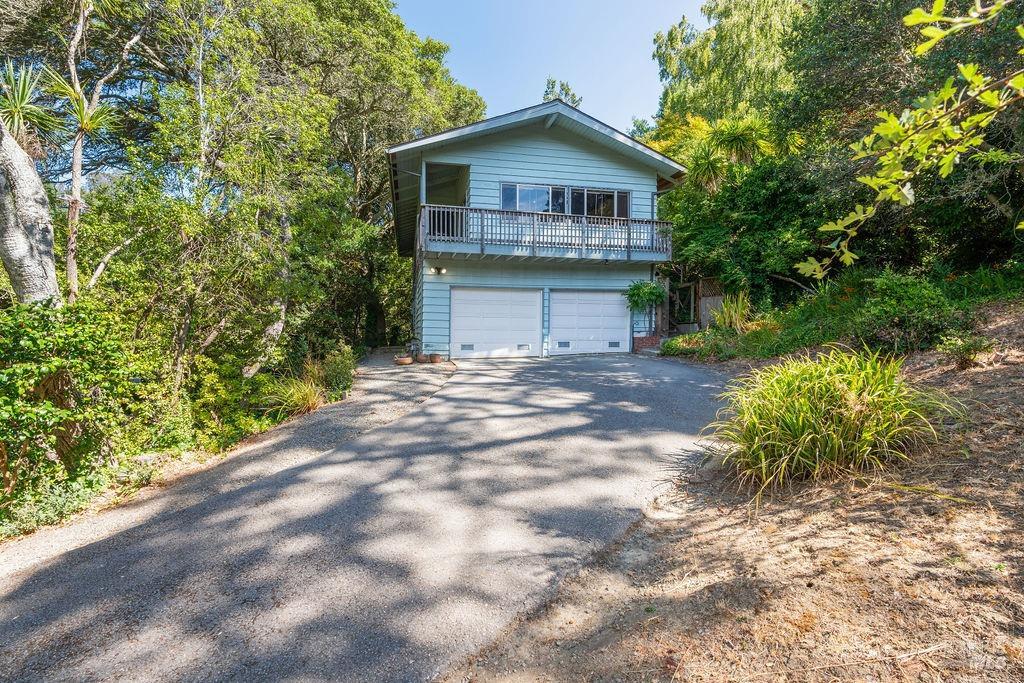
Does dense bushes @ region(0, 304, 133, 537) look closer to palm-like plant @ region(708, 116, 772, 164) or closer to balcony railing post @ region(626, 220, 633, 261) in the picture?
balcony railing post @ region(626, 220, 633, 261)

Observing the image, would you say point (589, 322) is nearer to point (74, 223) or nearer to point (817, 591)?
point (74, 223)

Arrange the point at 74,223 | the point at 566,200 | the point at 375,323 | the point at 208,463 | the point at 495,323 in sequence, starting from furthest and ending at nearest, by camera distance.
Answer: the point at 375,323
the point at 566,200
the point at 495,323
the point at 208,463
the point at 74,223

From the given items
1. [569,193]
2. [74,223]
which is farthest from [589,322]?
[74,223]

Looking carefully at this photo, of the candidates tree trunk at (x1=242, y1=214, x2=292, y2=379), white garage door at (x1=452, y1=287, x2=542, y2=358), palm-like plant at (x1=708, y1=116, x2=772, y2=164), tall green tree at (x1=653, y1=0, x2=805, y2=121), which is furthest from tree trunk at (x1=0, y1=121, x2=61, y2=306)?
tall green tree at (x1=653, y1=0, x2=805, y2=121)

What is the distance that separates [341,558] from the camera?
120 inches

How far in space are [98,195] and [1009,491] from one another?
30.2 feet

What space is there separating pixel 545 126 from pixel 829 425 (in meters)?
11.5

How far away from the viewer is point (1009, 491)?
272cm

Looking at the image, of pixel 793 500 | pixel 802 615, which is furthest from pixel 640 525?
pixel 802 615

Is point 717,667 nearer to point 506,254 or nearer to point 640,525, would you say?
point 640,525

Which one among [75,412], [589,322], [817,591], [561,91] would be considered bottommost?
[817,591]

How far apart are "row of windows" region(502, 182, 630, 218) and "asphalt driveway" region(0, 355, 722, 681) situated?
8.78m

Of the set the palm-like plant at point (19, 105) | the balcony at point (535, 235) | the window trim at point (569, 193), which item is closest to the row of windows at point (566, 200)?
the window trim at point (569, 193)

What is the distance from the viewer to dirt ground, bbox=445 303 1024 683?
190 cm
